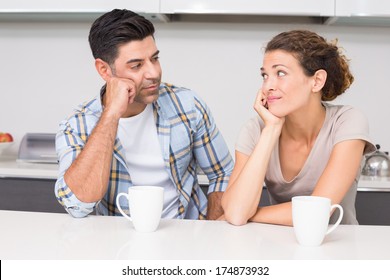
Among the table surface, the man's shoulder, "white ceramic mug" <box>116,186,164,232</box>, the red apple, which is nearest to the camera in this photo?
the table surface

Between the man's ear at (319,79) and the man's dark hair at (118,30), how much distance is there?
529 millimetres

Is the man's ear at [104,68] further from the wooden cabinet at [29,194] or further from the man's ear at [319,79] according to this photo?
the wooden cabinet at [29,194]

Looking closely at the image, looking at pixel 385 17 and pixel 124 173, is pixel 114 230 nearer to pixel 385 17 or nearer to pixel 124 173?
pixel 124 173

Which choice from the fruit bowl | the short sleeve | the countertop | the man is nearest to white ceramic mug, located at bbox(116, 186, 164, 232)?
the man

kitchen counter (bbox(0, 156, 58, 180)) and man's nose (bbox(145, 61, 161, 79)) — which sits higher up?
man's nose (bbox(145, 61, 161, 79))

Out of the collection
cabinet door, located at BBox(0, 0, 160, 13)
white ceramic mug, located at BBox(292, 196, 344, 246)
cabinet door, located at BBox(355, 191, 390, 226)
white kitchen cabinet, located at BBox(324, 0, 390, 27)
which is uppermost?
cabinet door, located at BBox(0, 0, 160, 13)

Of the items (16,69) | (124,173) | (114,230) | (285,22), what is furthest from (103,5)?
(114,230)

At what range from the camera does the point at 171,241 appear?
3.67ft

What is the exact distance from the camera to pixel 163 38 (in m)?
2.82

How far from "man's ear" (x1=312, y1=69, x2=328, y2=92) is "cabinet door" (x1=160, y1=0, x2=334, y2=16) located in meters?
0.93

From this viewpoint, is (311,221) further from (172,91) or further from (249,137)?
(172,91)

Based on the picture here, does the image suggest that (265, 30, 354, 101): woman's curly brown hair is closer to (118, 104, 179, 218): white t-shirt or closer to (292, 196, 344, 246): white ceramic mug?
(118, 104, 179, 218): white t-shirt

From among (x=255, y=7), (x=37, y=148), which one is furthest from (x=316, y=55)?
(x=37, y=148)

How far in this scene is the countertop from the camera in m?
2.30
